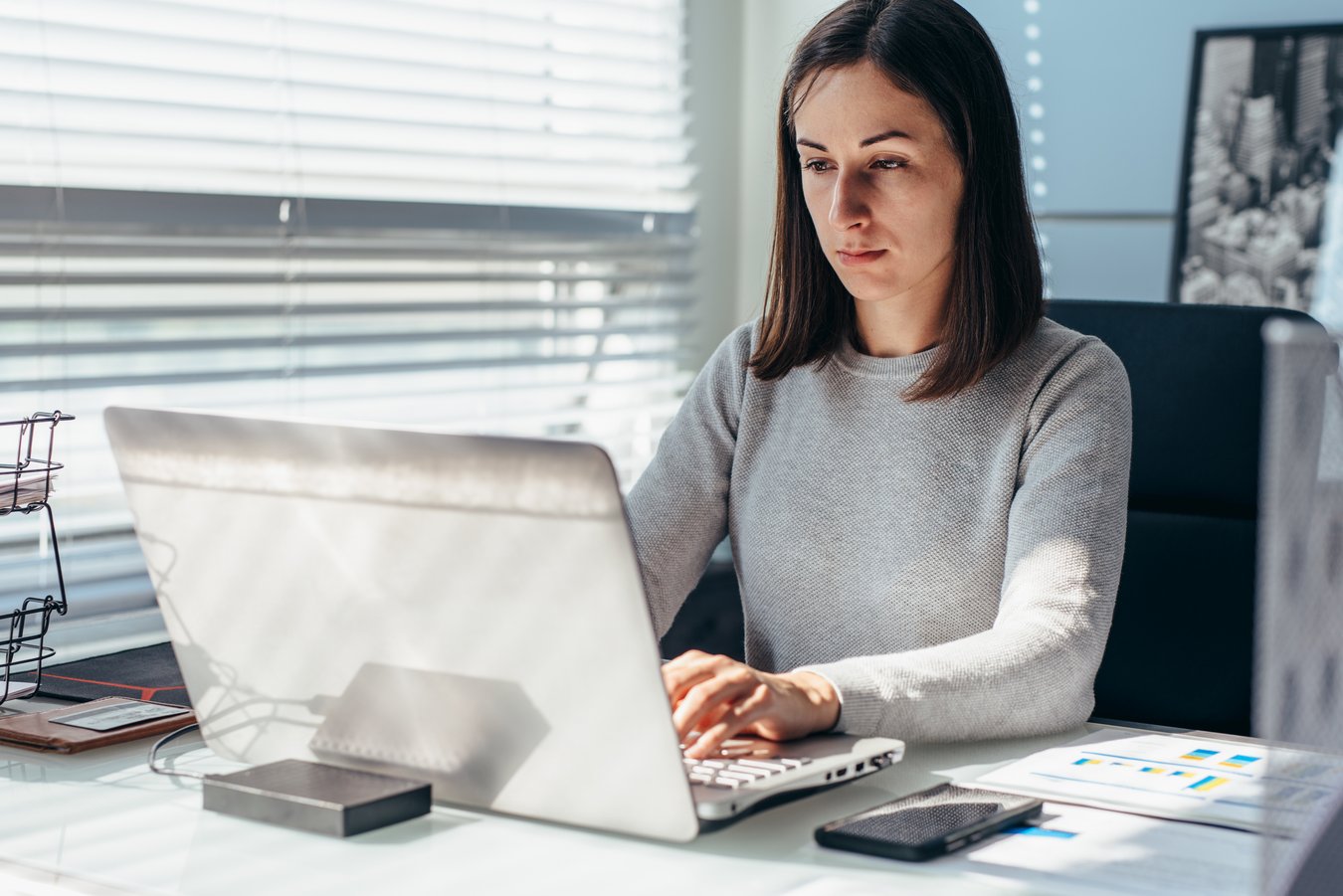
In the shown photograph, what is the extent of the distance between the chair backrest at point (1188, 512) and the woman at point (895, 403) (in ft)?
0.70

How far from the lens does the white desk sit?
865mm

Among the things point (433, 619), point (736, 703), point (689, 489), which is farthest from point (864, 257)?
point (433, 619)

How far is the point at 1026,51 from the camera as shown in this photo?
2.81 metres

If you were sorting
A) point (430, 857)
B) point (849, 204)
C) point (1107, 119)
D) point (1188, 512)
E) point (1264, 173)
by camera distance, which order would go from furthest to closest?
1. point (1107, 119)
2. point (1264, 173)
3. point (1188, 512)
4. point (849, 204)
5. point (430, 857)

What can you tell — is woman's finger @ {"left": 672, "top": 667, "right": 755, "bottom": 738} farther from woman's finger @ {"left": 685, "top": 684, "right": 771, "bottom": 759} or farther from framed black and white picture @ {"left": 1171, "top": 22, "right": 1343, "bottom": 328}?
framed black and white picture @ {"left": 1171, "top": 22, "right": 1343, "bottom": 328}

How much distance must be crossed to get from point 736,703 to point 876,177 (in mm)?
632

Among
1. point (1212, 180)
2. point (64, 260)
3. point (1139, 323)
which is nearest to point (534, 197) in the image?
point (64, 260)

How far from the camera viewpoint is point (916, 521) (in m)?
1.50

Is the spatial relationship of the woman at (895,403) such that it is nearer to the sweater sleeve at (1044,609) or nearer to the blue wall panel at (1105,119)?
the sweater sleeve at (1044,609)

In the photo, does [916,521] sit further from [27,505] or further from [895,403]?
[27,505]

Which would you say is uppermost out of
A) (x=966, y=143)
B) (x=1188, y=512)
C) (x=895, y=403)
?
(x=966, y=143)

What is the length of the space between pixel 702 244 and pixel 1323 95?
46.4 inches

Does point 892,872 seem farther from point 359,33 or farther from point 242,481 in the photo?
point 359,33

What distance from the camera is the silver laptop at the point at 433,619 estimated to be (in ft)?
2.84
